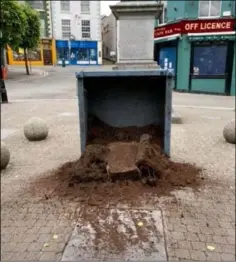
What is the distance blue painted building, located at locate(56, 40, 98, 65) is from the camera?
41.5m

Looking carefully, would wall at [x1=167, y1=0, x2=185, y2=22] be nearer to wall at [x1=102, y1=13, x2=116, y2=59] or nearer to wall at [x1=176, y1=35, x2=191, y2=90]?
wall at [x1=176, y1=35, x2=191, y2=90]

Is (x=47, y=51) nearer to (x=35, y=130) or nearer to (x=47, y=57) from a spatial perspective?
(x=47, y=57)

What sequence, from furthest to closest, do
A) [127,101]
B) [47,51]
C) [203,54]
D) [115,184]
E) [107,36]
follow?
[107,36] < [47,51] < [203,54] < [127,101] < [115,184]

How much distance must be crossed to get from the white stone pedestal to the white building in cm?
3636

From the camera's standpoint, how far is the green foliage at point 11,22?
20.0 meters

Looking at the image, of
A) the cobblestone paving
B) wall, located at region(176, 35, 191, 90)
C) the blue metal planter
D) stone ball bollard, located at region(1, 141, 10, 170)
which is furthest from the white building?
stone ball bollard, located at region(1, 141, 10, 170)

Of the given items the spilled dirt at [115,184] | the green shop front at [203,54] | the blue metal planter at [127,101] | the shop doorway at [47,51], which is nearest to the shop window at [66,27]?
the shop doorway at [47,51]

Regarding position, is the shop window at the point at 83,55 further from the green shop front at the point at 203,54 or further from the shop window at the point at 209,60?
the shop window at the point at 209,60

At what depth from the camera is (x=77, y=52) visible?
4206cm

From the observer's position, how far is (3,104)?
12.8 meters

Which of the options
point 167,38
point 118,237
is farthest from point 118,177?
point 167,38

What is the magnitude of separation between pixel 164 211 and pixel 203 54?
13.6 m

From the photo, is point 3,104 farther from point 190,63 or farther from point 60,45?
point 60,45

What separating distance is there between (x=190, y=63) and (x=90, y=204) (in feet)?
44.9
